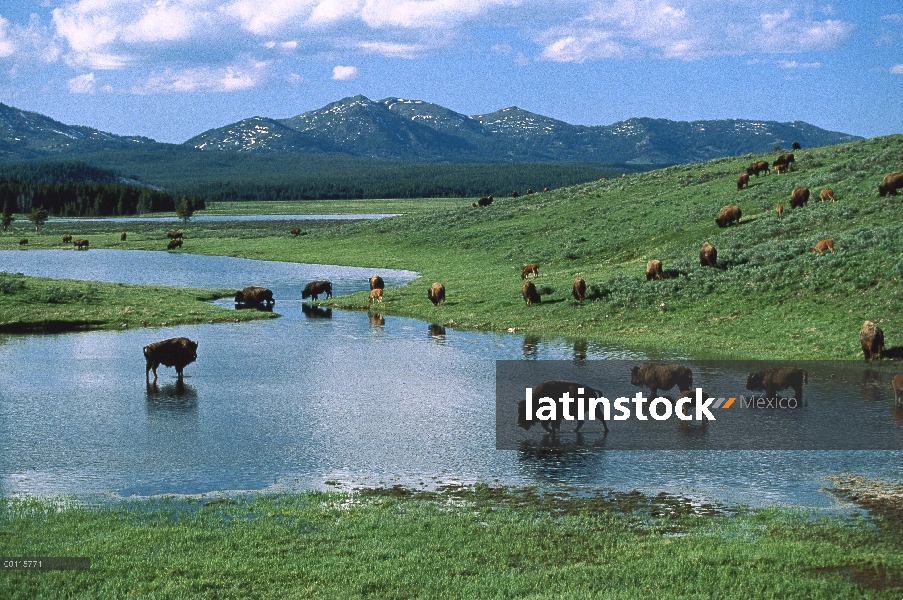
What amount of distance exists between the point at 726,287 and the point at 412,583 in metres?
33.5

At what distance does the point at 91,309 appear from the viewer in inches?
1877

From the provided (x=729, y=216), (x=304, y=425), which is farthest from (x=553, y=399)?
(x=729, y=216)

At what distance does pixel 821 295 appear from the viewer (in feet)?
130

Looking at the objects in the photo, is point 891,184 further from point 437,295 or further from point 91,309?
point 91,309

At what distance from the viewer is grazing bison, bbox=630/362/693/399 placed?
Answer: 25094 millimetres

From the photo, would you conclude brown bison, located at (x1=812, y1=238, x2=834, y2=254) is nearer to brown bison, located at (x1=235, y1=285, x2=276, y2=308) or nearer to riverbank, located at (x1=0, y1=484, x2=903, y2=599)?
brown bison, located at (x1=235, y1=285, x2=276, y2=308)

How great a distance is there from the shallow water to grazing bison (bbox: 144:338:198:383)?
67 cm

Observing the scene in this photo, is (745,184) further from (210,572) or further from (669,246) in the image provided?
(210,572)

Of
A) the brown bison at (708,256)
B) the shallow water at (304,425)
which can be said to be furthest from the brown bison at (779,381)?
the brown bison at (708,256)

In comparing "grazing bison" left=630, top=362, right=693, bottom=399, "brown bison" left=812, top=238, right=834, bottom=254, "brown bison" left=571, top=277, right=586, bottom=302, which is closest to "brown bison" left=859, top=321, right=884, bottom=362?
"grazing bison" left=630, top=362, right=693, bottom=399

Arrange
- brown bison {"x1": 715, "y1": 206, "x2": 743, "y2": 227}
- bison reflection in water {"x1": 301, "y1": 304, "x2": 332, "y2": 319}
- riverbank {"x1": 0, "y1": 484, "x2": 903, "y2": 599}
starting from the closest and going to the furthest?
riverbank {"x1": 0, "y1": 484, "x2": 903, "y2": 599} < bison reflection in water {"x1": 301, "y1": 304, "x2": 332, "y2": 319} < brown bison {"x1": 715, "y1": 206, "x2": 743, "y2": 227}

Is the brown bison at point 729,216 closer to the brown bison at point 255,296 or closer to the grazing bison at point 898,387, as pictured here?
the brown bison at point 255,296

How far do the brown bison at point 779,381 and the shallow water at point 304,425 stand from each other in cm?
536

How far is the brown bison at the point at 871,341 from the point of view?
31.7 meters
